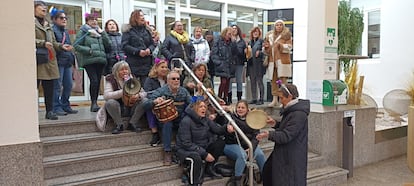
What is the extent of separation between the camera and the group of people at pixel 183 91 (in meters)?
3.25

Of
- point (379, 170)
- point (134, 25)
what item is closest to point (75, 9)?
point (134, 25)

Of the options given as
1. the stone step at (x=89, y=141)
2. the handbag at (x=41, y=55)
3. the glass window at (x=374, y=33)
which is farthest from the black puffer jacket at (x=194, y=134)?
the glass window at (x=374, y=33)

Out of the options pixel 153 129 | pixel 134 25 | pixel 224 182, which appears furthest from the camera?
pixel 134 25

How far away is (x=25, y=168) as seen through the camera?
2.66 m

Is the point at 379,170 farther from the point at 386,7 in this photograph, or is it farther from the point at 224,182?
the point at 386,7

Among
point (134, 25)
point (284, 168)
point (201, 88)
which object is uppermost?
point (134, 25)

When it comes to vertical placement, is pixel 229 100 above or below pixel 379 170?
above

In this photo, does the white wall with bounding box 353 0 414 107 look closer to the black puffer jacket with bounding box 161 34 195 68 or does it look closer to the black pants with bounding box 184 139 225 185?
the black puffer jacket with bounding box 161 34 195 68

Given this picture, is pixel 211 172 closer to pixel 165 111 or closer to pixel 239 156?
pixel 239 156

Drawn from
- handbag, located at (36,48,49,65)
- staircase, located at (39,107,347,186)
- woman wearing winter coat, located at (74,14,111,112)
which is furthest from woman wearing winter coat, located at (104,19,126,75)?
staircase, located at (39,107,347,186)

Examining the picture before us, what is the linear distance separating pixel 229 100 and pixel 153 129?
6.96ft

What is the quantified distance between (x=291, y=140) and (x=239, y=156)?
26.6 inches

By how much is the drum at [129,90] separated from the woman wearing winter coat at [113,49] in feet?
3.21

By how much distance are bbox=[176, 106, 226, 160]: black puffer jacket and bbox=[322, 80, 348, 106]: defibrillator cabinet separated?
180 centimetres
